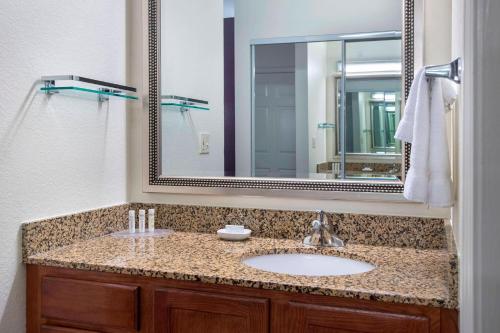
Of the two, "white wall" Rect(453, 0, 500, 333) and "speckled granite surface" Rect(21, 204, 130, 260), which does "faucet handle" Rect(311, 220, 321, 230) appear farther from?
"white wall" Rect(453, 0, 500, 333)

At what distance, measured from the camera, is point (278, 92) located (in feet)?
5.99

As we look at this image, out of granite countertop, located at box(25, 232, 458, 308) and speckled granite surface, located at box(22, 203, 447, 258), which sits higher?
speckled granite surface, located at box(22, 203, 447, 258)

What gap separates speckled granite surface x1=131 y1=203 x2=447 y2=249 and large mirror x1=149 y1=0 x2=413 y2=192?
0.10 meters

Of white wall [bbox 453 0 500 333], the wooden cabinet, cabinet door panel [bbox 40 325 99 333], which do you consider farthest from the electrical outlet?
white wall [bbox 453 0 500 333]

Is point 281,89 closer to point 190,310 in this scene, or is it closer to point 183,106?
point 183,106

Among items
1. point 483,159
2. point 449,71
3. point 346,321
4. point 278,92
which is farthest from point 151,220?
point 483,159

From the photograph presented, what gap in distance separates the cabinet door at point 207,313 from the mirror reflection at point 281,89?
62 centimetres

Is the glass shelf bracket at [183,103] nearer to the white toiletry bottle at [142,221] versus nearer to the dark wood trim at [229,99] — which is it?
the dark wood trim at [229,99]

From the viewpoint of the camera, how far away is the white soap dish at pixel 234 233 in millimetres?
1748

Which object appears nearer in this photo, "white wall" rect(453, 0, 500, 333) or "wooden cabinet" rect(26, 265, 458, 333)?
"white wall" rect(453, 0, 500, 333)

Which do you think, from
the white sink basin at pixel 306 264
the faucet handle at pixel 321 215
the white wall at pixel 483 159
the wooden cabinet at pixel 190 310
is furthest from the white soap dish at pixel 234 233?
the white wall at pixel 483 159

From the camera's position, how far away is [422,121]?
4.39ft

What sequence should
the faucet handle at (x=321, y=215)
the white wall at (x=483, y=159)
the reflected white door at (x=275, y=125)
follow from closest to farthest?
the white wall at (x=483, y=159)
the faucet handle at (x=321, y=215)
the reflected white door at (x=275, y=125)

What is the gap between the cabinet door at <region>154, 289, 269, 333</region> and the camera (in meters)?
1.29
